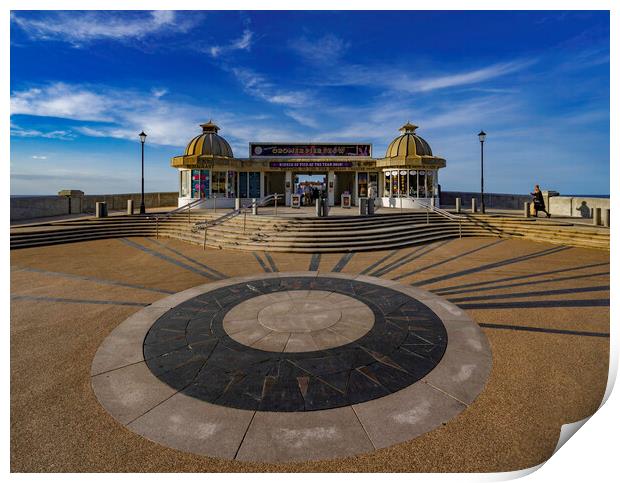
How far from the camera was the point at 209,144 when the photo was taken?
28.1 metres

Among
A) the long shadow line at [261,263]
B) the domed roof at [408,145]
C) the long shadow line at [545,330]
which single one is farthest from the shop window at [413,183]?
the long shadow line at [545,330]

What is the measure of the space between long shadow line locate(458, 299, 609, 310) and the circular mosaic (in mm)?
2721

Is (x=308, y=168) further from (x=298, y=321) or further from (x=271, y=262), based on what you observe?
(x=298, y=321)

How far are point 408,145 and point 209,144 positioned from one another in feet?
59.1

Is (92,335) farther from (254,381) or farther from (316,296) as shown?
(316,296)

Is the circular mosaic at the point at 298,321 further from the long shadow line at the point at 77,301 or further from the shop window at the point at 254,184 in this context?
the shop window at the point at 254,184

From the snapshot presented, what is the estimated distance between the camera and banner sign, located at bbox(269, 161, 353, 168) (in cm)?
2769

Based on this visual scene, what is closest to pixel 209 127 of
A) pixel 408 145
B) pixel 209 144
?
pixel 209 144

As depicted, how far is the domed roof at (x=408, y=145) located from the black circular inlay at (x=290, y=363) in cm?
2338

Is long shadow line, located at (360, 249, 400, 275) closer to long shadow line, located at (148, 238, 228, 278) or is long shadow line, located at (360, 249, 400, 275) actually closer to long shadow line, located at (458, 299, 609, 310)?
long shadow line, located at (458, 299, 609, 310)

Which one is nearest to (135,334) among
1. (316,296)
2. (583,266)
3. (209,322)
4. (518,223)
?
(209,322)

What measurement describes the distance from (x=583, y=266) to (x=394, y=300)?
8.15m

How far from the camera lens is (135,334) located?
19.6ft

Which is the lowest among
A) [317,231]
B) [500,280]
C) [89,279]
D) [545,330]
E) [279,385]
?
[279,385]
